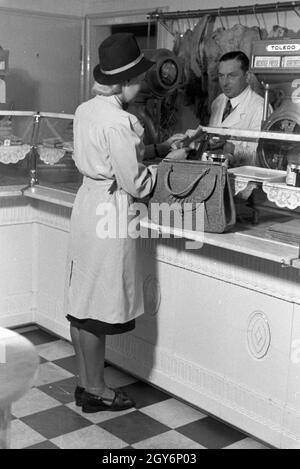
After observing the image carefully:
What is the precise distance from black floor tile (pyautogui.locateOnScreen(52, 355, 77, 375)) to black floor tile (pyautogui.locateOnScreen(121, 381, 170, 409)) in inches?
14.0

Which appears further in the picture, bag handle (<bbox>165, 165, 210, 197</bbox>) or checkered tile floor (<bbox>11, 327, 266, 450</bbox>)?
checkered tile floor (<bbox>11, 327, 266, 450</bbox>)

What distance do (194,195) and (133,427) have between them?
3.70ft

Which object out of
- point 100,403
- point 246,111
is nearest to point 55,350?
point 100,403

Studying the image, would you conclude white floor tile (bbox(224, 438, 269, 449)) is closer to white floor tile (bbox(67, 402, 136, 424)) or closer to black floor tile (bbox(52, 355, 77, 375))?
white floor tile (bbox(67, 402, 136, 424))

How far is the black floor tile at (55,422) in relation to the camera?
306cm

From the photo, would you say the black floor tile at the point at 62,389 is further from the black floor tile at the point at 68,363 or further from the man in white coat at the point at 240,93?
the man in white coat at the point at 240,93

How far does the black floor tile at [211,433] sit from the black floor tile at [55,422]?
0.48m

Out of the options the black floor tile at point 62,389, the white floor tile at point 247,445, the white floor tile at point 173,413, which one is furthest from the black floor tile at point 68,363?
the white floor tile at point 247,445

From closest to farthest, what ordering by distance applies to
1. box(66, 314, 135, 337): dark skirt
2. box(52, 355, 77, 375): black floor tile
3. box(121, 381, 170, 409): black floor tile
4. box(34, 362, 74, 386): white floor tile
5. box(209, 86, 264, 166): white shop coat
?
box(66, 314, 135, 337): dark skirt, box(121, 381, 170, 409): black floor tile, box(34, 362, 74, 386): white floor tile, box(52, 355, 77, 375): black floor tile, box(209, 86, 264, 166): white shop coat

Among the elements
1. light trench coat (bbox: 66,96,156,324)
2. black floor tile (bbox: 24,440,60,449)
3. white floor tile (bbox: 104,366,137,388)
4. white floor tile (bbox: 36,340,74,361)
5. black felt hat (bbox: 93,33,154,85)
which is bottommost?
black floor tile (bbox: 24,440,60,449)

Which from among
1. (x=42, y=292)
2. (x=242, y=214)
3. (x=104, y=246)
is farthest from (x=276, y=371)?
(x=42, y=292)

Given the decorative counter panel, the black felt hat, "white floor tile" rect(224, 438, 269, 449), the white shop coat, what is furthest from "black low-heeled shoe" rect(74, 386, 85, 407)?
the white shop coat

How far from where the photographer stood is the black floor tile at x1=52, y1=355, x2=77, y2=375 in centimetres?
376
